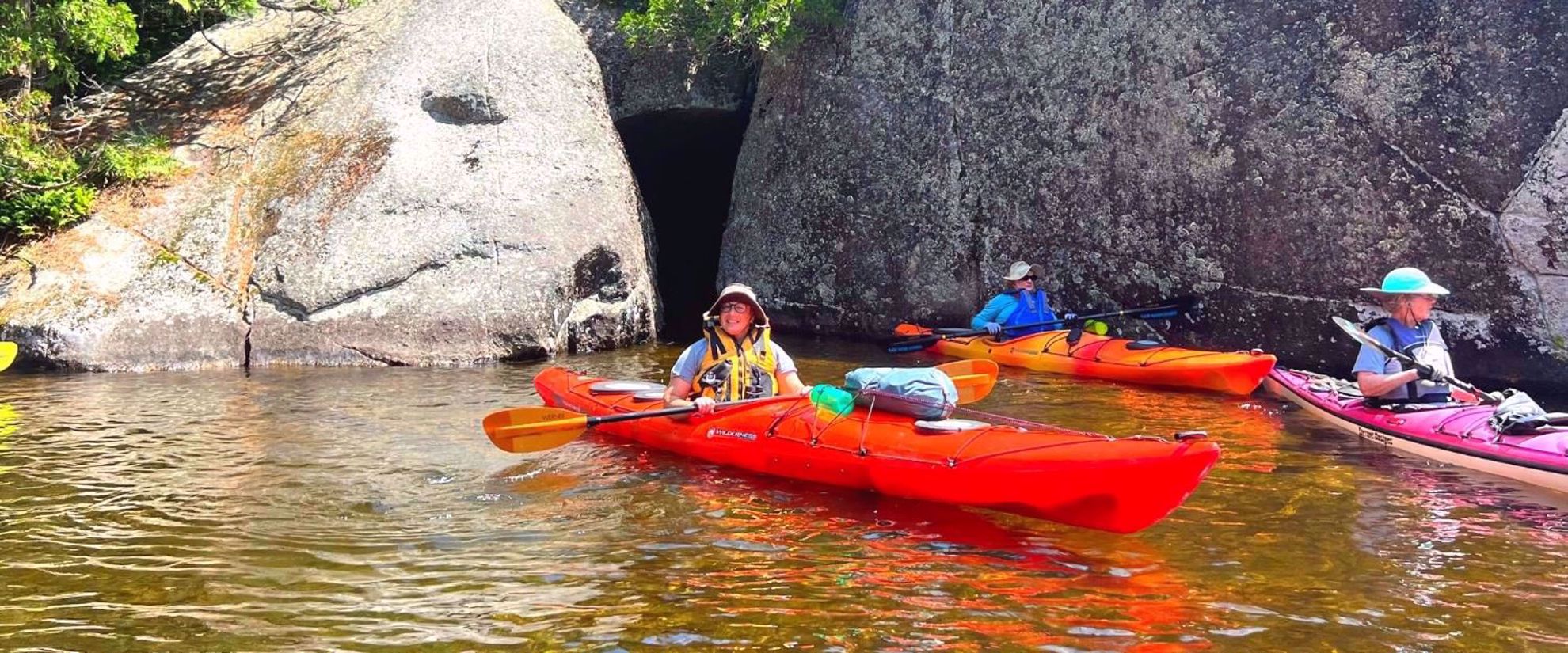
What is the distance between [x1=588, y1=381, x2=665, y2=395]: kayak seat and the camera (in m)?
8.51

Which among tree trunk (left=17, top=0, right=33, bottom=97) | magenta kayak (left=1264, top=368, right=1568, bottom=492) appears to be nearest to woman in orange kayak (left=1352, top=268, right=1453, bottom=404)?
magenta kayak (left=1264, top=368, right=1568, bottom=492)

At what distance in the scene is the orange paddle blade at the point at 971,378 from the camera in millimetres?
8242

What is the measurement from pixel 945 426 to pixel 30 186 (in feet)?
34.7

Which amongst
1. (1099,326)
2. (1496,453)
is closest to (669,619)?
(1496,453)

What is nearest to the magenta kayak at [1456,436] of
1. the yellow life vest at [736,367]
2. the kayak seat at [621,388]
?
the yellow life vest at [736,367]

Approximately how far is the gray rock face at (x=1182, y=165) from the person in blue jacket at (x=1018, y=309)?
0.70m

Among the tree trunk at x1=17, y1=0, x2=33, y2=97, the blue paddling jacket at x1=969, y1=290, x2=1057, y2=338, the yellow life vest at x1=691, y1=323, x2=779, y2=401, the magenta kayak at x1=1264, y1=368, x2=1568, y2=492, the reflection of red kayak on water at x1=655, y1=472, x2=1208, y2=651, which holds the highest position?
the tree trunk at x1=17, y1=0, x2=33, y2=97

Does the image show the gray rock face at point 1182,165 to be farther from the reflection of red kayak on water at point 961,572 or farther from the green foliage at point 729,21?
the reflection of red kayak on water at point 961,572

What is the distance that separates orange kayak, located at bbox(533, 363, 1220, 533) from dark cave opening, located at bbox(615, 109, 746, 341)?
880 cm

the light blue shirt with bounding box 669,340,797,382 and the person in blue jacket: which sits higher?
the person in blue jacket

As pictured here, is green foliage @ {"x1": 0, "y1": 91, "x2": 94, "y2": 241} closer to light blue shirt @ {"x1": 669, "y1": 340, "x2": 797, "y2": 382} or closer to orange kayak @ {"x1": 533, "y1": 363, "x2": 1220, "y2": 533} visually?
orange kayak @ {"x1": 533, "y1": 363, "x2": 1220, "y2": 533}

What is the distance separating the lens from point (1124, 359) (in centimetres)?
1059

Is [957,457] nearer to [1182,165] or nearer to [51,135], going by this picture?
[1182,165]

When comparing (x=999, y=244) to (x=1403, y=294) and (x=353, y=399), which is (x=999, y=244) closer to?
(x=1403, y=294)
